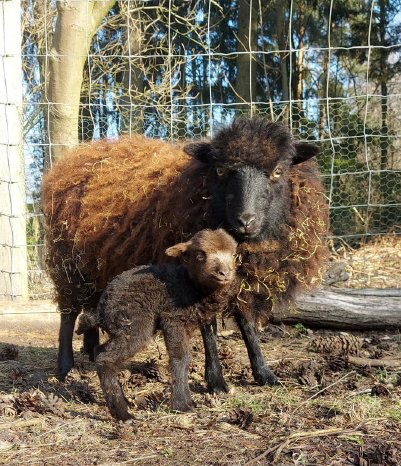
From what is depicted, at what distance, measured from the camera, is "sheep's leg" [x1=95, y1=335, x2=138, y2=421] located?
402 centimetres

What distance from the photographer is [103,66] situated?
30.3ft

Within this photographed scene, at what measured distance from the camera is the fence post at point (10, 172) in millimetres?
7668

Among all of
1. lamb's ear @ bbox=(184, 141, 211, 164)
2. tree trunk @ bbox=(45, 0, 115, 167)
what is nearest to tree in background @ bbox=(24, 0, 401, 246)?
tree trunk @ bbox=(45, 0, 115, 167)

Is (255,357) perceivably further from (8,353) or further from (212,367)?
(8,353)

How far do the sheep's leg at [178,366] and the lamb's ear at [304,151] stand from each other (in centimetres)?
164

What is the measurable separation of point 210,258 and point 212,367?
1127mm

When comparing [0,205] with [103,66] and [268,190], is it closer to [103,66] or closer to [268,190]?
[103,66]

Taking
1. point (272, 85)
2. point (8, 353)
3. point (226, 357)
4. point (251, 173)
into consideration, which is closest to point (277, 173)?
point (251, 173)

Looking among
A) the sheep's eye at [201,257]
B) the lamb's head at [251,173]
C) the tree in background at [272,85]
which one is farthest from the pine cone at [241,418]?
the tree in background at [272,85]

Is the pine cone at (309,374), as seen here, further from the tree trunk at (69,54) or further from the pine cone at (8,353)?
the tree trunk at (69,54)

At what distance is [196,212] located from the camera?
494 centimetres

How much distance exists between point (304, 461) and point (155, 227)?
243 centimetres

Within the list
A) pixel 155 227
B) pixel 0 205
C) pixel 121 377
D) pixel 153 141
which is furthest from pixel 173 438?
pixel 0 205

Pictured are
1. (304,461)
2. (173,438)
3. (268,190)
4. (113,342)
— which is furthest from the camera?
(268,190)
